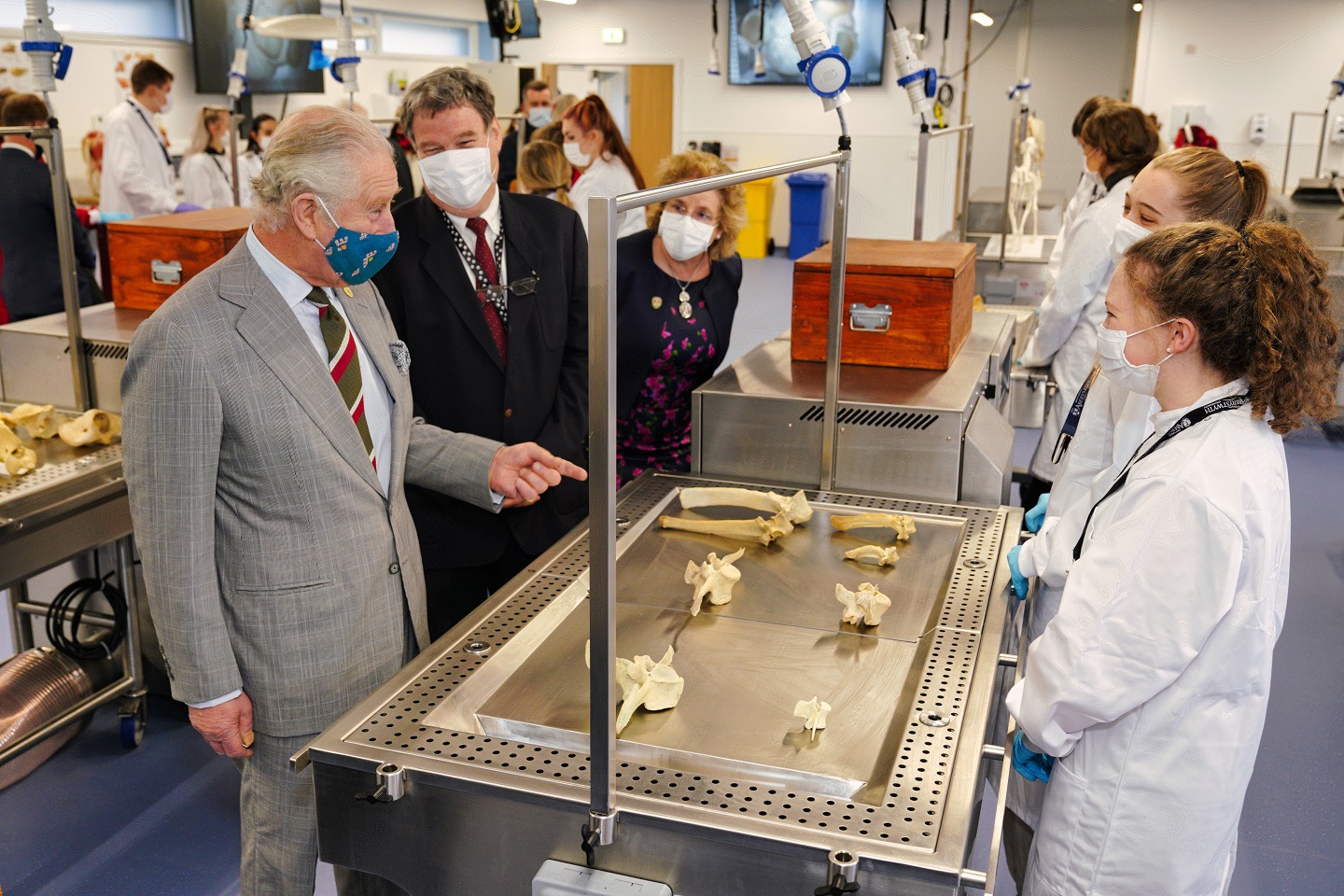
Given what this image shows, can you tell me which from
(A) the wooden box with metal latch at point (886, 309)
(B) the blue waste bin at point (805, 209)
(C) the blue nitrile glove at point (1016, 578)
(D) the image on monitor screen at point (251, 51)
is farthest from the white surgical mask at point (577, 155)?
(B) the blue waste bin at point (805, 209)

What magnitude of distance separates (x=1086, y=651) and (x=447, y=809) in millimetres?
795

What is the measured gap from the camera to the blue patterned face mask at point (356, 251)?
1.62 metres

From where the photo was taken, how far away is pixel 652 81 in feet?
37.7

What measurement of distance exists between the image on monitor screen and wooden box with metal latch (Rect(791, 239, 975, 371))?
759 centimetres

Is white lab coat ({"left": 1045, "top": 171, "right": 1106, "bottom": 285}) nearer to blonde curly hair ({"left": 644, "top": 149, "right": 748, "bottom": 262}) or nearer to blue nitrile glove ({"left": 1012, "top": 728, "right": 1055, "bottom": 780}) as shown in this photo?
blonde curly hair ({"left": 644, "top": 149, "right": 748, "bottom": 262})

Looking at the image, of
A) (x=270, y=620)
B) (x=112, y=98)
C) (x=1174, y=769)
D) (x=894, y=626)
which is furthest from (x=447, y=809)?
(x=112, y=98)

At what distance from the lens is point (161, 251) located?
284 centimetres

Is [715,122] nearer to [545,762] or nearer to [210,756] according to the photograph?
[210,756]

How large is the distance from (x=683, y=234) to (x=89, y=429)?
Result: 1.51 m

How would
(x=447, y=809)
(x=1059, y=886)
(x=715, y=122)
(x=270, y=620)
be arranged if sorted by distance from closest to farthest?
(x=447, y=809), (x=1059, y=886), (x=270, y=620), (x=715, y=122)

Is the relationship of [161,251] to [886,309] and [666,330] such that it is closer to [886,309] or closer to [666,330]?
[666,330]

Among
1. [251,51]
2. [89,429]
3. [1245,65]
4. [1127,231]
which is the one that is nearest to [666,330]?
[1127,231]

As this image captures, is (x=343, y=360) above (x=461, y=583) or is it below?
above

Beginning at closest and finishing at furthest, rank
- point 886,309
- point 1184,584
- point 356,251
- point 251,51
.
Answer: point 1184,584 → point 356,251 → point 886,309 → point 251,51
